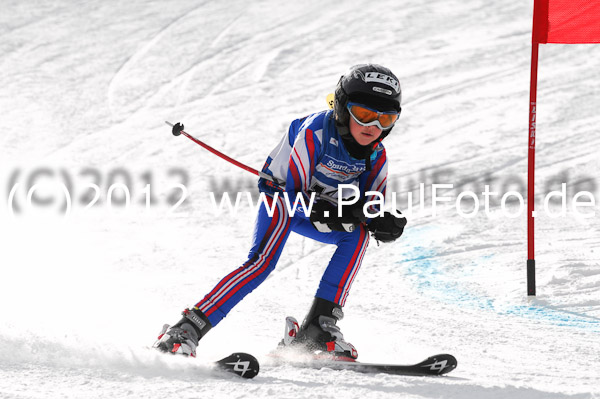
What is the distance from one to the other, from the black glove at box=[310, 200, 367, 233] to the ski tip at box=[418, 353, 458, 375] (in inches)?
26.9

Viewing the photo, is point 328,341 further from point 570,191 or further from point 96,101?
point 96,101

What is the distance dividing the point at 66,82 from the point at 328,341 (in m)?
9.99

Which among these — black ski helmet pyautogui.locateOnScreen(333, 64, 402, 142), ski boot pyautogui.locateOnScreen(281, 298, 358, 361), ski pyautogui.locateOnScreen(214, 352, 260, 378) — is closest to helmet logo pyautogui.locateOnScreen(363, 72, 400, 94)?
black ski helmet pyautogui.locateOnScreen(333, 64, 402, 142)

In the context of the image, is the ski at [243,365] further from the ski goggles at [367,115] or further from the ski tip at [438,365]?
the ski goggles at [367,115]

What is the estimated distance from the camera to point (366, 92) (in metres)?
3.46

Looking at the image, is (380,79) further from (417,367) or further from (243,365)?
(243,365)

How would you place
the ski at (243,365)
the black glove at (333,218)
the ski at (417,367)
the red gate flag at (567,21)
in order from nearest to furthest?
1. the ski at (243,365)
2. the ski at (417,367)
3. the black glove at (333,218)
4. the red gate flag at (567,21)

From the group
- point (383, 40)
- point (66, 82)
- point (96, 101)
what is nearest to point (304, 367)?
point (96, 101)

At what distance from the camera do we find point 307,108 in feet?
35.3

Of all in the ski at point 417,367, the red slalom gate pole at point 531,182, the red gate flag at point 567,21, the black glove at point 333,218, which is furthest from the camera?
the red gate flag at point 567,21

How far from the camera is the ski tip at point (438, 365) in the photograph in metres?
3.16

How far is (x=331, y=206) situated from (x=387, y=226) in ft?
0.91

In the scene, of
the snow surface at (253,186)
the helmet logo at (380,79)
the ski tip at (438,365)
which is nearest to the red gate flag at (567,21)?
the snow surface at (253,186)

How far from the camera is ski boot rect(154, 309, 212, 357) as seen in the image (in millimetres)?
3211
